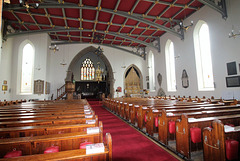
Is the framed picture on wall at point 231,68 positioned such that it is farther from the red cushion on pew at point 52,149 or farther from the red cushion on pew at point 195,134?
the red cushion on pew at point 52,149

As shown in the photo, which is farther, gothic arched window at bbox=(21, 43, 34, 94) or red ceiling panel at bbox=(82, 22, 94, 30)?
gothic arched window at bbox=(21, 43, 34, 94)

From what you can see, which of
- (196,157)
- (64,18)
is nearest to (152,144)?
(196,157)

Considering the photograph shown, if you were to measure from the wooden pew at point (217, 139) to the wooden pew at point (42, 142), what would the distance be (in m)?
1.59

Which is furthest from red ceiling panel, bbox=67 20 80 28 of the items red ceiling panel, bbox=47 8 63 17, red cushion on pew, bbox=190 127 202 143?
red cushion on pew, bbox=190 127 202 143

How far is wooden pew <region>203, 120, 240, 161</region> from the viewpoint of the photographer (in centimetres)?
184

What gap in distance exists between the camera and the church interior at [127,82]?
191 cm

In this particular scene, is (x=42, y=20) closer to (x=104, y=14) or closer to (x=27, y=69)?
(x=27, y=69)

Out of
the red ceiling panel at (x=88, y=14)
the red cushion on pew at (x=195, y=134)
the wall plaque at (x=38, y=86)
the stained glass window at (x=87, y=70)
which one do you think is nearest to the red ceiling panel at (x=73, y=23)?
the red ceiling panel at (x=88, y=14)

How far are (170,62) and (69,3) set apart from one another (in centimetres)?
930

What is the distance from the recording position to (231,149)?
184cm

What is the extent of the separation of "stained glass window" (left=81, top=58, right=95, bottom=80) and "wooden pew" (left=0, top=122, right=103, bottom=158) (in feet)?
59.2

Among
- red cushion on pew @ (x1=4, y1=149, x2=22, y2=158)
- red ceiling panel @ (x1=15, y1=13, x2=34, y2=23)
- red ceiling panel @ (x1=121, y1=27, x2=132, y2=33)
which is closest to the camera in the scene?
red cushion on pew @ (x1=4, y1=149, x2=22, y2=158)

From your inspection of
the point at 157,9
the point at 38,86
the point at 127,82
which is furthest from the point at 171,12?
the point at 38,86

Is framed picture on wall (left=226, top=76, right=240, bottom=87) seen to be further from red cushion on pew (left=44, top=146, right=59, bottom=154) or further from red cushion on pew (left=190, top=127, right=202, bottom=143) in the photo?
red cushion on pew (left=44, top=146, right=59, bottom=154)
